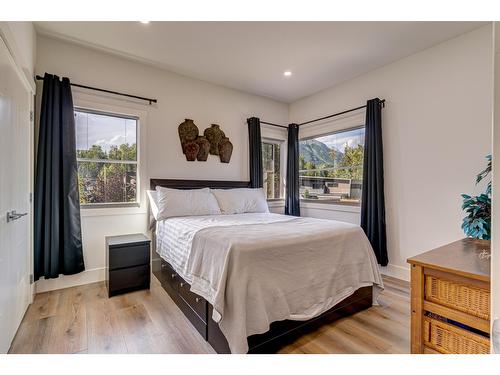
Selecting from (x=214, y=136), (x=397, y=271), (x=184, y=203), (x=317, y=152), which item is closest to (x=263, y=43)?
(x=214, y=136)

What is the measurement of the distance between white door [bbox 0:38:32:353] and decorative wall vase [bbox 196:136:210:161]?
1876mm

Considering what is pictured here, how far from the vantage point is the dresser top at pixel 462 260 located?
1054 mm

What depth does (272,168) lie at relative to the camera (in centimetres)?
469

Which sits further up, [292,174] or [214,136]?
[214,136]

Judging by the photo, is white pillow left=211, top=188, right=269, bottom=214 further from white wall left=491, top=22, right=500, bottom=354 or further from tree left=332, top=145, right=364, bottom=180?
white wall left=491, top=22, right=500, bottom=354

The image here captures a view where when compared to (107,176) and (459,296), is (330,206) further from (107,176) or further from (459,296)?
(107,176)

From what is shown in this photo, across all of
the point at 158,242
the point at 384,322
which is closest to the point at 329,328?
the point at 384,322

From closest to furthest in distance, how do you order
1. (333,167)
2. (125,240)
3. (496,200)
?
(496,200)
(125,240)
(333,167)

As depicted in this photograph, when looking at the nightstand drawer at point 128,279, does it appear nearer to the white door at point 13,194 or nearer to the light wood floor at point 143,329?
the light wood floor at point 143,329

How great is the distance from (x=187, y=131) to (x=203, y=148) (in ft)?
1.07

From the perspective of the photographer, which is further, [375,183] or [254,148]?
[254,148]

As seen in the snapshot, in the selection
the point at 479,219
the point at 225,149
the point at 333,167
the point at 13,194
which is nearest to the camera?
the point at 479,219

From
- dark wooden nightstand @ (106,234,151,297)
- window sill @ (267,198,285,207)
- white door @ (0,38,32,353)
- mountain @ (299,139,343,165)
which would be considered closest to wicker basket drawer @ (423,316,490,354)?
white door @ (0,38,32,353)

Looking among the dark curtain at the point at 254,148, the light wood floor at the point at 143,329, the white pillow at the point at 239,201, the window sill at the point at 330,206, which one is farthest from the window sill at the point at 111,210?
the window sill at the point at 330,206
